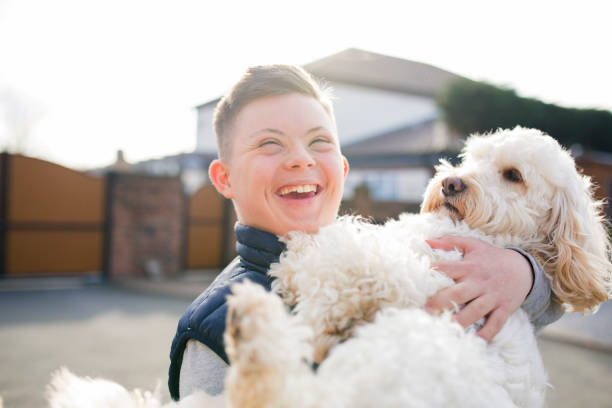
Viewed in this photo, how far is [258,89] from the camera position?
1512 mm

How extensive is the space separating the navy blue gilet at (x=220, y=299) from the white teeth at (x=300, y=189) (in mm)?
164

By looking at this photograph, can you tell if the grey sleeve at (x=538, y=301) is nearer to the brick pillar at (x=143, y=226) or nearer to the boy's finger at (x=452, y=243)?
the boy's finger at (x=452, y=243)

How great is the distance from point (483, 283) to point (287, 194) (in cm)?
71

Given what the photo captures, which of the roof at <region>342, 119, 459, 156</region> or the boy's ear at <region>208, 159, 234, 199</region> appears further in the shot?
the roof at <region>342, 119, 459, 156</region>

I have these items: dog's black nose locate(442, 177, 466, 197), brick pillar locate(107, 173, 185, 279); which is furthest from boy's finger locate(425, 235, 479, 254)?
brick pillar locate(107, 173, 185, 279)

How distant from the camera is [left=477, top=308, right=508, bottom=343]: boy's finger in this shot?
4.19 feet

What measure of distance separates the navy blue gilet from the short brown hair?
395 millimetres

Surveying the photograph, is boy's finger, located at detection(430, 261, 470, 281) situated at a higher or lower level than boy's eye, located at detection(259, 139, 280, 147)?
lower

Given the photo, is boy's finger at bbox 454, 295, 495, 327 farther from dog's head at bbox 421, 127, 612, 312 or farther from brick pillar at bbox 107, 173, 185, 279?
brick pillar at bbox 107, 173, 185, 279

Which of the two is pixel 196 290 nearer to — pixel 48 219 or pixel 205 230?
pixel 205 230

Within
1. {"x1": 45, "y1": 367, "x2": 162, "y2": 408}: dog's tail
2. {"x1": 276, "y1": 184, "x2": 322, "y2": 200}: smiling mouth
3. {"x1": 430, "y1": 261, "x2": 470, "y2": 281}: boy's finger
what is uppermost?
{"x1": 276, "y1": 184, "x2": 322, "y2": 200}: smiling mouth

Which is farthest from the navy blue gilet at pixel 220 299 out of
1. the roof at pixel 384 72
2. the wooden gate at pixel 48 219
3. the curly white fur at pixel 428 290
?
the roof at pixel 384 72

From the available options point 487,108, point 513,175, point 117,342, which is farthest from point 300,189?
point 487,108

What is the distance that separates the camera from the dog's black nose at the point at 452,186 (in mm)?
1953
